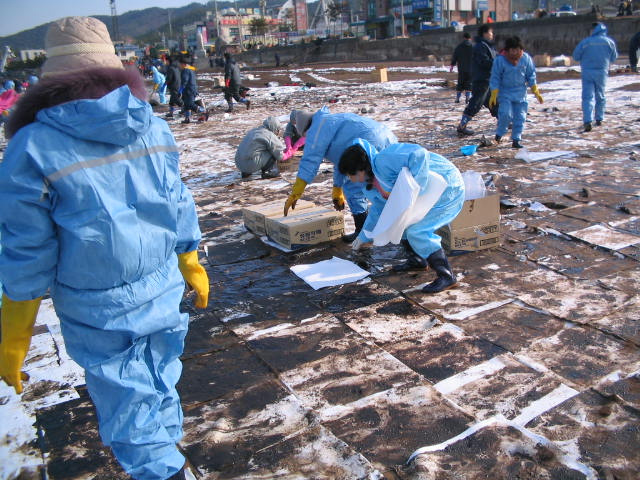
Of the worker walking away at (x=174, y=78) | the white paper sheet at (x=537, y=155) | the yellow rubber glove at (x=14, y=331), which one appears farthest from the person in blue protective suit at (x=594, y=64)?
the worker walking away at (x=174, y=78)

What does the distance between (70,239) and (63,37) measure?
66 cm

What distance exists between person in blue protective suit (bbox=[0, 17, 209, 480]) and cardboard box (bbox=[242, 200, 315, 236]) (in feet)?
9.96

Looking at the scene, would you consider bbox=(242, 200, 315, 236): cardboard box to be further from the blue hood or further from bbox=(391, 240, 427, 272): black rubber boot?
the blue hood

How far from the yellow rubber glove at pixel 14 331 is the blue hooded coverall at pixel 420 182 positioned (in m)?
2.31

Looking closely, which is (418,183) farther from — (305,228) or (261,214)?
(261,214)

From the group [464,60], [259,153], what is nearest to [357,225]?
[259,153]

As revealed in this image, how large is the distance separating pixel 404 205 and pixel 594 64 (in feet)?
22.2

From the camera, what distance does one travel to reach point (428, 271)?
399cm

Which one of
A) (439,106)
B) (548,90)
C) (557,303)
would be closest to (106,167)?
(557,303)

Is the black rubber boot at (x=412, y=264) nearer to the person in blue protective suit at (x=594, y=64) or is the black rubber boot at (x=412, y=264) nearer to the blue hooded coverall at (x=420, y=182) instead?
the blue hooded coverall at (x=420, y=182)

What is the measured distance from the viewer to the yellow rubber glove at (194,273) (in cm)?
208

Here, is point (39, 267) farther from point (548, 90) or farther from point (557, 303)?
point (548, 90)

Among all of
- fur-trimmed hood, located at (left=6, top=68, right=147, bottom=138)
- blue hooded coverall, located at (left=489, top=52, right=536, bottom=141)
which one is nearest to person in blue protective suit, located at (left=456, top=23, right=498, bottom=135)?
blue hooded coverall, located at (left=489, top=52, right=536, bottom=141)

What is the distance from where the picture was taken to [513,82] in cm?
751
